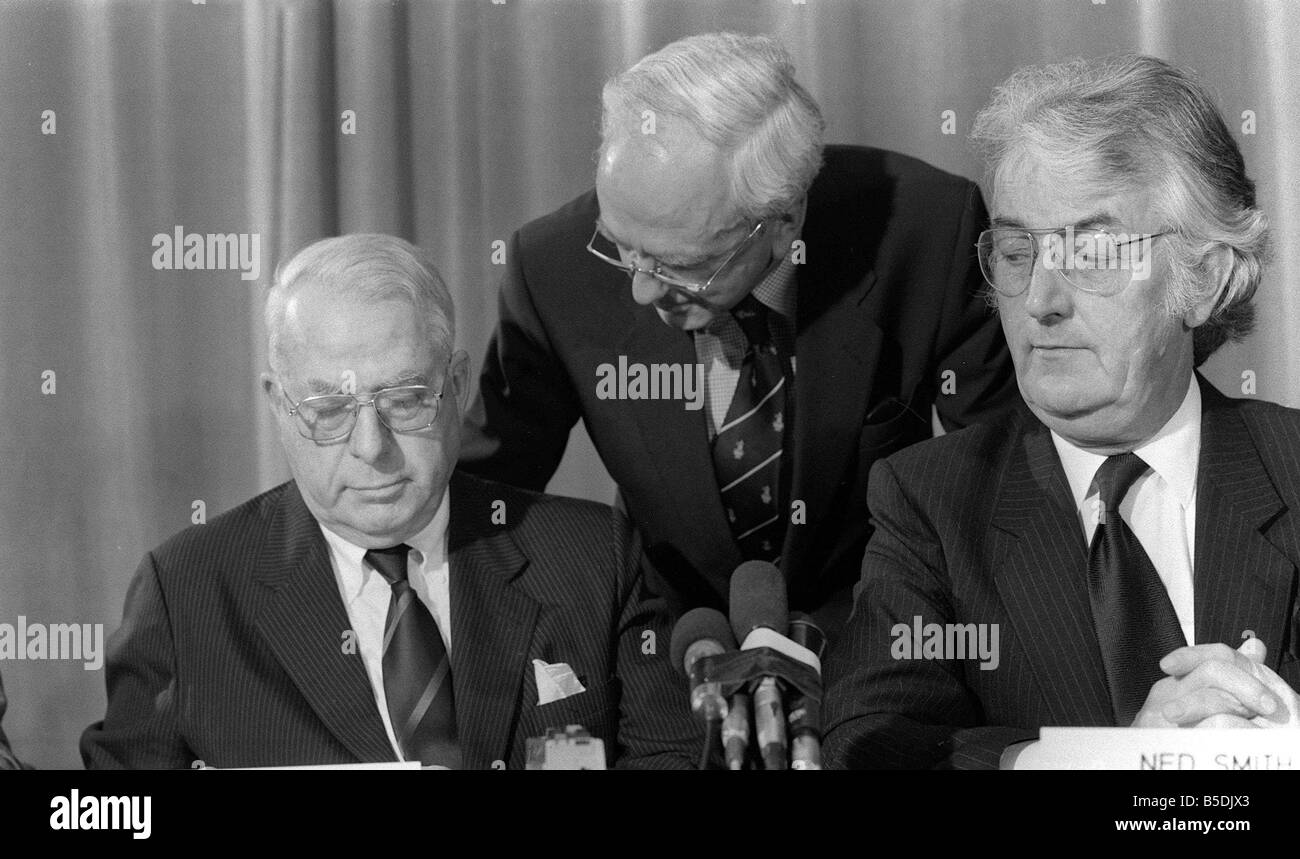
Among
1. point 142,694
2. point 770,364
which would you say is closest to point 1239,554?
point 770,364

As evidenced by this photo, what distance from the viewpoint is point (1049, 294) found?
293 centimetres

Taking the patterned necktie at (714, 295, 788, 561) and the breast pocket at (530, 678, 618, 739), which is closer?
the breast pocket at (530, 678, 618, 739)

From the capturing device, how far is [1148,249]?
2.91 meters

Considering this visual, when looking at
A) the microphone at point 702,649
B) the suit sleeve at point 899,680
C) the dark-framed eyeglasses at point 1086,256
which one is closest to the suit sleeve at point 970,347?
the dark-framed eyeglasses at point 1086,256

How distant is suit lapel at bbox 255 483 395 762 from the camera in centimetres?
288

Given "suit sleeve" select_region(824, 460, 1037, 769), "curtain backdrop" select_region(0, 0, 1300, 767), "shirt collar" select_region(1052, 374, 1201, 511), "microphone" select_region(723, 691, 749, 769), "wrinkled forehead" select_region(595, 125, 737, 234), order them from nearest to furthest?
"microphone" select_region(723, 691, 749, 769) < "suit sleeve" select_region(824, 460, 1037, 769) < "shirt collar" select_region(1052, 374, 1201, 511) < "wrinkled forehead" select_region(595, 125, 737, 234) < "curtain backdrop" select_region(0, 0, 1300, 767)

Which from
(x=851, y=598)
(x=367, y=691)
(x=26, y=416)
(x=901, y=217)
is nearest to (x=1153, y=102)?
(x=901, y=217)

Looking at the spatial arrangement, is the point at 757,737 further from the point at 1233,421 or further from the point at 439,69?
the point at 439,69

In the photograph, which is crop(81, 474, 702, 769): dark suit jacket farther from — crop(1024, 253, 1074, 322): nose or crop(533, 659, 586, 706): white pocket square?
crop(1024, 253, 1074, 322): nose

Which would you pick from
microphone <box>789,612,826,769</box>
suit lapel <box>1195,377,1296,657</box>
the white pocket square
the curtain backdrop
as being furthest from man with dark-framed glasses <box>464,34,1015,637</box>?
microphone <box>789,612,826,769</box>

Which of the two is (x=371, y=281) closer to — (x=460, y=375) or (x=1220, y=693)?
(x=460, y=375)

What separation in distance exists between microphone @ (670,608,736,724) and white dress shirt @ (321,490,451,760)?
0.63m

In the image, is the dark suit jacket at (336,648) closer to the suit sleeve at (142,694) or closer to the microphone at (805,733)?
the suit sleeve at (142,694)

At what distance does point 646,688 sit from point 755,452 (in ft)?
1.92
